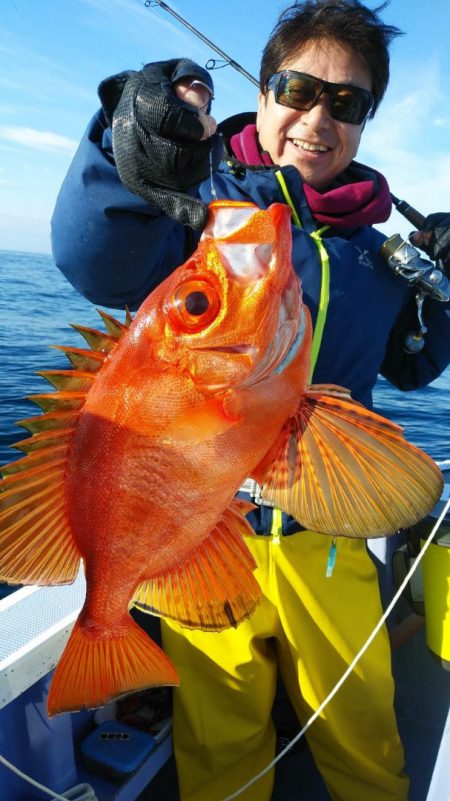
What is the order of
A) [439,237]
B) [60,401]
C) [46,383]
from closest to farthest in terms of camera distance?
[60,401]
[439,237]
[46,383]

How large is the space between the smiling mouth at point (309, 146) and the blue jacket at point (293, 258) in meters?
0.13

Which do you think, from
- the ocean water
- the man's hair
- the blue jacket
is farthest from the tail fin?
the ocean water

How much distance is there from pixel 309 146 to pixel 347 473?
1.50 m

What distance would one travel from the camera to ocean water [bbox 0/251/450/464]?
831 centimetres

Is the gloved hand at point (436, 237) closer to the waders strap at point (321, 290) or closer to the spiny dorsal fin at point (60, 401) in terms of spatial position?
the waders strap at point (321, 290)

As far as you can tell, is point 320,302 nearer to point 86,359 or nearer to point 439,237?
point 439,237

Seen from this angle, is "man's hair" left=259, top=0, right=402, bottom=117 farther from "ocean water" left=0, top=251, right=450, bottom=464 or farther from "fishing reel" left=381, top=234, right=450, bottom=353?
"ocean water" left=0, top=251, right=450, bottom=464

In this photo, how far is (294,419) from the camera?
55.8 inches

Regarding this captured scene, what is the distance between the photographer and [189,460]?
4.25ft

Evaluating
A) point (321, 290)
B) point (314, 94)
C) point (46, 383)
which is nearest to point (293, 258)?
point (321, 290)

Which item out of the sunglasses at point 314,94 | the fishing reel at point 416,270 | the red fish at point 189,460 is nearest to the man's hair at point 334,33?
the sunglasses at point 314,94

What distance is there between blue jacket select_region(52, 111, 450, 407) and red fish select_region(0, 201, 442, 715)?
1.89 ft

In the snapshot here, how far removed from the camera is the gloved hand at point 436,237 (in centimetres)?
283

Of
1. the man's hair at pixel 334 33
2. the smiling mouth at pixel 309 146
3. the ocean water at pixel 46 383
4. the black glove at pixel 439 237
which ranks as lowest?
the ocean water at pixel 46 383
